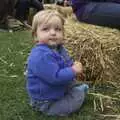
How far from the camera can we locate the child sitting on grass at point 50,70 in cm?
326

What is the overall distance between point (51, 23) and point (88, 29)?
1180mm

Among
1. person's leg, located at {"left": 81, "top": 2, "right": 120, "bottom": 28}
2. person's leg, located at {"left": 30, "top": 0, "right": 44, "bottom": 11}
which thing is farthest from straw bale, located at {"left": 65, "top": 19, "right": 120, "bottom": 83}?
person's leg, located at {"left": 30, "top": 0, "right": 44, "bottom": 11}

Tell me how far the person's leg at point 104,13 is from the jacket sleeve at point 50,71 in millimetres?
1229

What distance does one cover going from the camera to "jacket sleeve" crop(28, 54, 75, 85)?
128 inches

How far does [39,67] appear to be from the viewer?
10.7ft

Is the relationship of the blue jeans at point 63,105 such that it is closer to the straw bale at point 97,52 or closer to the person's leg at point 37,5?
the straw bale at point 97,52

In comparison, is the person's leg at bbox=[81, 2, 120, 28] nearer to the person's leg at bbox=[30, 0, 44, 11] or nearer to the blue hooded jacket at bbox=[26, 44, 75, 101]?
the blue hooded jacket at bbox=[26, 44, 75, 101]

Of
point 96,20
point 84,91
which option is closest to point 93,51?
point 96,20

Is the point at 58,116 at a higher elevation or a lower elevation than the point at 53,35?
lower

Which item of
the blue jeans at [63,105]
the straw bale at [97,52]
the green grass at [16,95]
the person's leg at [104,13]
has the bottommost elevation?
the green grass at [16,95]

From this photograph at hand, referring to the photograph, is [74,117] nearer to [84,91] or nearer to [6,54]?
[84,91]

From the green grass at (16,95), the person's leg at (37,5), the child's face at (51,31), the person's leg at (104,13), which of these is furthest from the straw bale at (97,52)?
the person's leg at (37,5)

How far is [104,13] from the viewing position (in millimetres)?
4383

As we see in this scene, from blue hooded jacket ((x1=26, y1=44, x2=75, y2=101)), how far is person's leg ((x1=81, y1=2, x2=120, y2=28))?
107 cm
